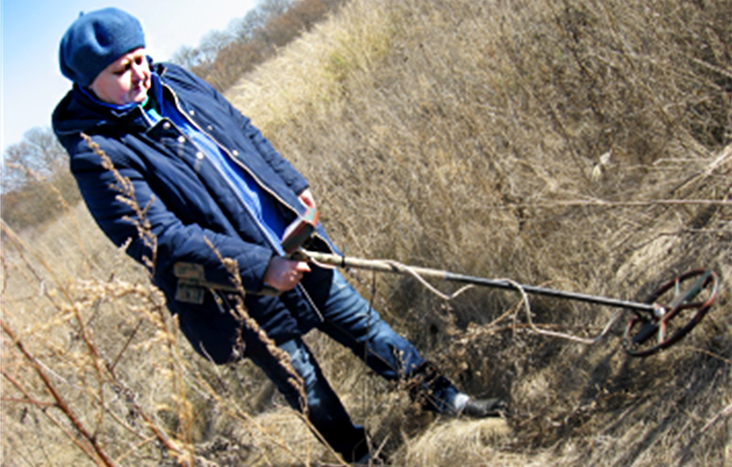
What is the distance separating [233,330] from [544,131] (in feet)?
7.00

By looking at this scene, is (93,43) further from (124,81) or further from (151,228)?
(151,228)

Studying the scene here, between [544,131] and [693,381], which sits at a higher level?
[544,131]

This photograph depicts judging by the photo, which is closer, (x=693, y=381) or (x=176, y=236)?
(x=176, y=236)

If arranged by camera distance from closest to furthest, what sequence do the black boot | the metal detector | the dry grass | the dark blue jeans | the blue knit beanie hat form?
1. the metal detector
2. the blue knit beanie hat
3. the dry grass
4. the dark blue jeans
5. the black boot

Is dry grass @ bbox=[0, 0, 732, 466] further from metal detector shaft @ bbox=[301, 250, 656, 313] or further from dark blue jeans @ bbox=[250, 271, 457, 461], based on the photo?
metal detector shaft @ bbox=[301, 250, 656, 313]

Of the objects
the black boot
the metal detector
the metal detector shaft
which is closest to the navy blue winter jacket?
the metal detector

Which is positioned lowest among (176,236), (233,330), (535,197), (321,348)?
(321,348)

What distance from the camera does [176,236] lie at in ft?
5.61

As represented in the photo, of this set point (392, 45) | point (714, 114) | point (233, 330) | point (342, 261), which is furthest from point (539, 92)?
point (392, 45)

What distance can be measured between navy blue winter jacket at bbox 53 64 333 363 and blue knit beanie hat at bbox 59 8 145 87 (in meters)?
0.10

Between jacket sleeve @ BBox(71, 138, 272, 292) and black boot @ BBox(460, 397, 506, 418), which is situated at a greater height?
jacket sleeve @ BBox(71, 138, 272, 292)

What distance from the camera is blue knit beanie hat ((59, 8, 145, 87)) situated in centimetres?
166

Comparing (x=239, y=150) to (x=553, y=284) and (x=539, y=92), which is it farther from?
(x=539, y=92)

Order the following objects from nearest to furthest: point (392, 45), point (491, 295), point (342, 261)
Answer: point (342, 261) → point (491, 295) → point (392, 45)
